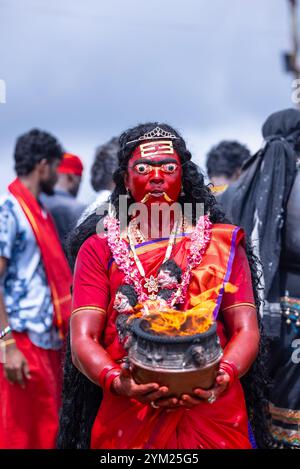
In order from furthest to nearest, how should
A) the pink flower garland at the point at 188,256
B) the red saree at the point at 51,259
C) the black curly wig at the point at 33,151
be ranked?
the black curly wig at the point at 33,151
the red saree at the point at 51,259
the pink flower garland at the point at 188,256

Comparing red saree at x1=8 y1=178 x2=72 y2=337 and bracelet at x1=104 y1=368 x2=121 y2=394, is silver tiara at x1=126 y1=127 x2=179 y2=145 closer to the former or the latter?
bracelet at x1=104 y1=368 x2=121 y2=394

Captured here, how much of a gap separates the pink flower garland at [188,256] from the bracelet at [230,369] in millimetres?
313

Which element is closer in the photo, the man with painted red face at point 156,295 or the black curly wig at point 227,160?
the man with painted red face at point 156,295

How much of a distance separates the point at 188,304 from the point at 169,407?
1.42 feet

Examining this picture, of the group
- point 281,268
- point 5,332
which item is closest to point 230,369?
point 281,268

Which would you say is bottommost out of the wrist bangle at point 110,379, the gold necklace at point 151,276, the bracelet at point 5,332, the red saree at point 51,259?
the bracelet at point 5,332

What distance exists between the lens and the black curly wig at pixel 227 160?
6.45 meters

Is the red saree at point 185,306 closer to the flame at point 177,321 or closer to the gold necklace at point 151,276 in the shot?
the gold necklace at point 151,276

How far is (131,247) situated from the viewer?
2.86 m

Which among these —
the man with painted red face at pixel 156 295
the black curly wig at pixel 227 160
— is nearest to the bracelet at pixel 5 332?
the man with painted red face at pixel 156 295

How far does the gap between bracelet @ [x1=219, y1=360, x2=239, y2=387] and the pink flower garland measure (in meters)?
0.31

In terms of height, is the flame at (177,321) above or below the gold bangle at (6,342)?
above

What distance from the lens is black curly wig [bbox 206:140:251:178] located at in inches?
254

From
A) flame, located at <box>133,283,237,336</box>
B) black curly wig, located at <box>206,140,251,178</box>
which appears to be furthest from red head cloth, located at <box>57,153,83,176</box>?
flame, located at <box>133,283,237,336</box>
